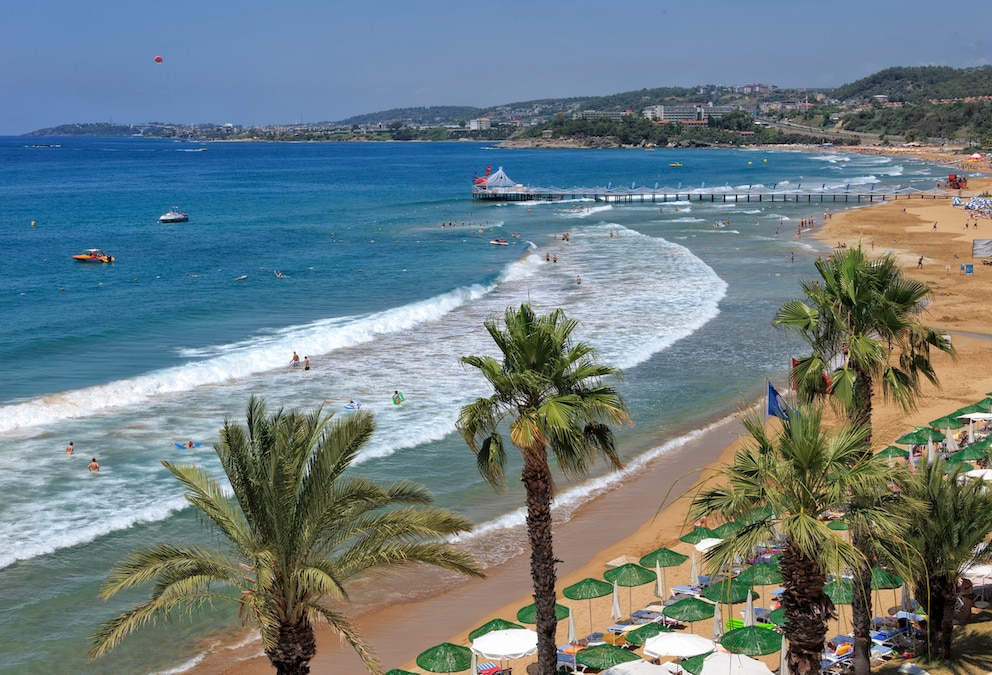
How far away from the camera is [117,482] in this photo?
2494 centimetres

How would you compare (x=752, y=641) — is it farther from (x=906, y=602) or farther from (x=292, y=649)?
(x=292, y=649)

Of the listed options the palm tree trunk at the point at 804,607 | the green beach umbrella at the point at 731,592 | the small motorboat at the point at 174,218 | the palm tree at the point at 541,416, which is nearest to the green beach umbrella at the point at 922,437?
the green beach umbrella at the point at 731,592

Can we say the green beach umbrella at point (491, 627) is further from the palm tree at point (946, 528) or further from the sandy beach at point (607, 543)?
the palm tree at point (946, 528)

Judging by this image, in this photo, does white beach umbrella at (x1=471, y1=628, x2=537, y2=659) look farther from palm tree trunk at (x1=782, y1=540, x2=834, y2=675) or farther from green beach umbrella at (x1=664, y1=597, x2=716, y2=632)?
palm tree trunk at (x1=782, y1=540, x2=834, y2=675)

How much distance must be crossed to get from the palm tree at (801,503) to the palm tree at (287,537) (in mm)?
3256

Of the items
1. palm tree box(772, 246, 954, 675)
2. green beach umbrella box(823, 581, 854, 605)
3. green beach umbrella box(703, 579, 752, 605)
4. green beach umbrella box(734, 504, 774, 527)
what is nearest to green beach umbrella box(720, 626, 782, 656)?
palm tree box(772, 246, 954, 675)

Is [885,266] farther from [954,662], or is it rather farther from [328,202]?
[328,202]

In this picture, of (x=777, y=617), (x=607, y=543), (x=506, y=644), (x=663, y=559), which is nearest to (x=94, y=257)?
(x=607, y=543)

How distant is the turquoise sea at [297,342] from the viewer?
21719 millimetres

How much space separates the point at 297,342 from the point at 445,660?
2810cm

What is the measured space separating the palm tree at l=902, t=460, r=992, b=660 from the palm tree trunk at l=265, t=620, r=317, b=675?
24.7 feet

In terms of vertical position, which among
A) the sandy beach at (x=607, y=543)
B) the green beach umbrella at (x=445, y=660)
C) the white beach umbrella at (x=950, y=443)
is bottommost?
the sandy beach at (x=607, y=543)

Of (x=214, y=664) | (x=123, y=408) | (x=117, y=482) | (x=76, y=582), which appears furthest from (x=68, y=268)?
(x=214, y=664)

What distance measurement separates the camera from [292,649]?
1100 centimetres
